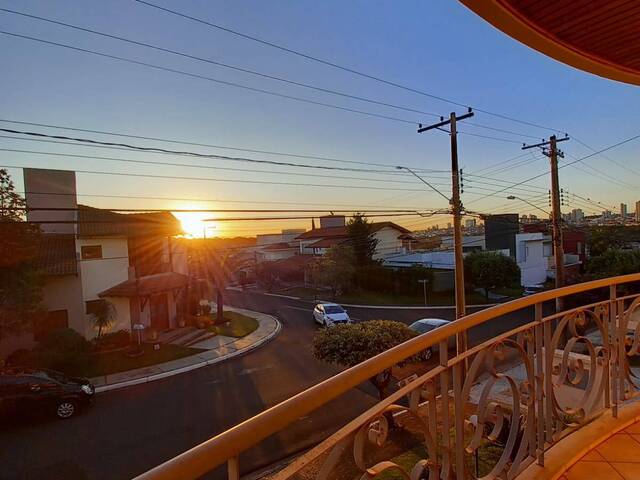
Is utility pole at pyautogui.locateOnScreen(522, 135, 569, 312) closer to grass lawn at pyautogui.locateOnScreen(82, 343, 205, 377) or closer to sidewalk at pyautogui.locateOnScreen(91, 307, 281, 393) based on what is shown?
sidewalk at pyautogui.locateOnScreen(91, 307, 281, 393)

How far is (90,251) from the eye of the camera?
1730 cm

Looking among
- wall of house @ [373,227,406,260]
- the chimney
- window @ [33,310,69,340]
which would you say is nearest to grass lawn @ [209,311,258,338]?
window @ [33,310,69,340]

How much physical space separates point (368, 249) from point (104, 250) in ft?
68.7

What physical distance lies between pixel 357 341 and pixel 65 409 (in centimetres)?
779

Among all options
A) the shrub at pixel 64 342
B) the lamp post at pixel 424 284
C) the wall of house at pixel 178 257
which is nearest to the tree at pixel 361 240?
the lamp post at pixel 424 284

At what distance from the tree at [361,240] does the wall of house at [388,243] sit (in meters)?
2.90

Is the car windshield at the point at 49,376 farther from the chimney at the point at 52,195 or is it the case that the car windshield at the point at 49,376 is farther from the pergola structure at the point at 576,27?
the pergola structure at the point at 576,27

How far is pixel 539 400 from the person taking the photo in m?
1.72

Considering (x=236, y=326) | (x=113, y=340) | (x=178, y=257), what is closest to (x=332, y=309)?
(x=236, y=326)

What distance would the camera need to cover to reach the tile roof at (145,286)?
17.1m

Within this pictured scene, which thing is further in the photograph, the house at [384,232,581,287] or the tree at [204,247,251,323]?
the house at [384,232,581,287]

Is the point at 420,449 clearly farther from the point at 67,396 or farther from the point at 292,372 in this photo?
the point at 67,396

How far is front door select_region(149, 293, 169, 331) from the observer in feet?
62.9

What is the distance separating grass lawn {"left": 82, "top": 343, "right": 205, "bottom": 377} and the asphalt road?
7.05 feet
